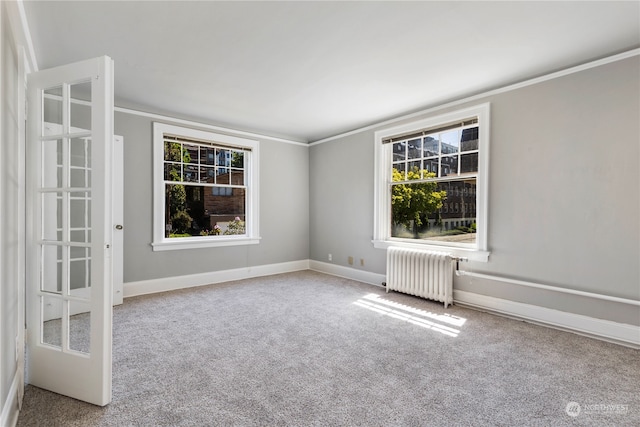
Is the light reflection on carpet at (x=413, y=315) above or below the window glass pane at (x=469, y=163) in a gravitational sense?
below

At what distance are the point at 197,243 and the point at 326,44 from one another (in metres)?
3.44

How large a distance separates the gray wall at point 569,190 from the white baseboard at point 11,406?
4011 mm

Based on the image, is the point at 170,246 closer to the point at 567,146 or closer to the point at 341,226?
the point at 341,226

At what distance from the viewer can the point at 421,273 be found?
404 centimetres

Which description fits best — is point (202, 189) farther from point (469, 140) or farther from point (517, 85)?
point (517, 85)

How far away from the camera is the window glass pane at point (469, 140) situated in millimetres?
3807

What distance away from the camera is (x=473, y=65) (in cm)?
302

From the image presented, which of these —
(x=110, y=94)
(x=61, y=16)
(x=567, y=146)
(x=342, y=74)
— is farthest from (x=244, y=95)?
(x=567, y=146)

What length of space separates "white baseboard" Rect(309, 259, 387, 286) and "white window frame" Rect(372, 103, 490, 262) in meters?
0.49

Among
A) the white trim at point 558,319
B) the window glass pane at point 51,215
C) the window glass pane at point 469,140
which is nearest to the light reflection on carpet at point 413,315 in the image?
the white trim at point 558,319

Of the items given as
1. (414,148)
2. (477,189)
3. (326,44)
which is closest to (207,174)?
(326,44)

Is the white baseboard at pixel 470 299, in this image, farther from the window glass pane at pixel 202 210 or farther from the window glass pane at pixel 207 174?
the window glass pane at pixel 207 174

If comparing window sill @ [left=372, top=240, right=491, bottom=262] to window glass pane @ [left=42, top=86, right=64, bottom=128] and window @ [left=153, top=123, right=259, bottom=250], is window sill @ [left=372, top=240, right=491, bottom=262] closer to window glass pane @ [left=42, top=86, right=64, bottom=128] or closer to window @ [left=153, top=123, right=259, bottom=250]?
window @ [left=153, top=123, right=259, bottom=250]

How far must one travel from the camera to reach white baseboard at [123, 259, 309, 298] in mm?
4277
